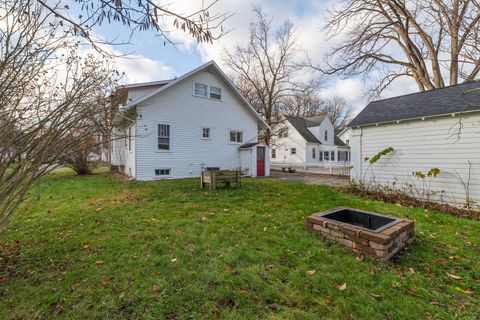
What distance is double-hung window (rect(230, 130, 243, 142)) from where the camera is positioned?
49.4 feet

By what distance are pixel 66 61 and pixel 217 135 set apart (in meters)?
10.9

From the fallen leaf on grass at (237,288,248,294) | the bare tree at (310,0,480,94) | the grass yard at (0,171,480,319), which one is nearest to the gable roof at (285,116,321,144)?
the bare tree at (310,0,480,94)

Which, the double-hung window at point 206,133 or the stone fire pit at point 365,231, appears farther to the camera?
the double-hung window at point 206,133

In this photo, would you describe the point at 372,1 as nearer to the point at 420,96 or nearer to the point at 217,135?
the point at 420,96

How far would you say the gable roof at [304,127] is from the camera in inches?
1052

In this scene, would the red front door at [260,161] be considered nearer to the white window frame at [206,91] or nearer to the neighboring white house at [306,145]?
the white window frame at [206,91]

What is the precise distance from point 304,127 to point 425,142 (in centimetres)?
2201

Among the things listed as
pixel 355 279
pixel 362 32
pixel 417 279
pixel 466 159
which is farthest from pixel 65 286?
pixel 362 32

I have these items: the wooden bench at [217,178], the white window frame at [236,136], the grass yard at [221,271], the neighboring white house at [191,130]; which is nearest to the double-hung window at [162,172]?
the neighboring white house at [191,130]

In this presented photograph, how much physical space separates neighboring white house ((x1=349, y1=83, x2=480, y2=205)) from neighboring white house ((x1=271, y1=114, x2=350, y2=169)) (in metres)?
16.4

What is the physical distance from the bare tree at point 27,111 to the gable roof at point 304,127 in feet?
83.7

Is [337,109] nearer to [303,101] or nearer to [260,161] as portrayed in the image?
[303,101]

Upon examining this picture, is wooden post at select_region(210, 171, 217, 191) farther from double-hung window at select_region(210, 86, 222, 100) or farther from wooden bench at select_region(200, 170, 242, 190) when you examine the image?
double-hung window at select_region(210, 86, 222, 100)

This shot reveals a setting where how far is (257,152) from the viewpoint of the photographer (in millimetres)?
14500
